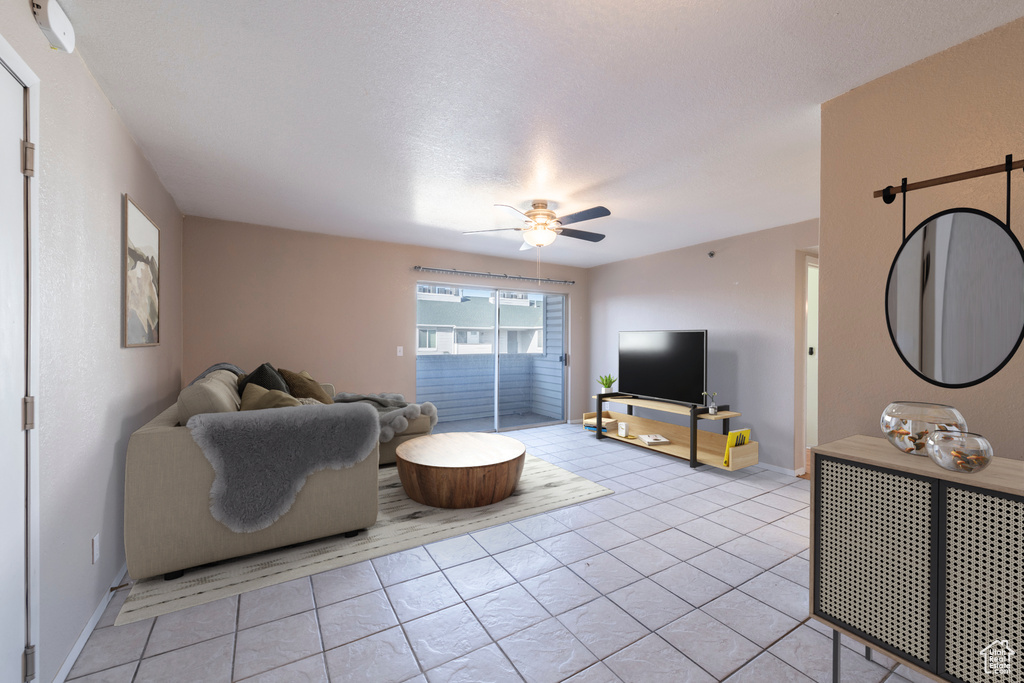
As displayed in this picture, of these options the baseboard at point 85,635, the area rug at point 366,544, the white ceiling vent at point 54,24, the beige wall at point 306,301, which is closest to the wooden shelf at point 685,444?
the area rug at point 366,544

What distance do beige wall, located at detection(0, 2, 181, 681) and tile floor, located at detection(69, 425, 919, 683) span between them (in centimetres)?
32

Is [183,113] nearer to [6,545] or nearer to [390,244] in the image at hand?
[6,545]

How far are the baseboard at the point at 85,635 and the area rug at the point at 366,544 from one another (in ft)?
0.28

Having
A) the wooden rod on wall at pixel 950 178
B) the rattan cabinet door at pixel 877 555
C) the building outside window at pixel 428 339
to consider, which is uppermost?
the wooden rod on wall at pixel 950 178

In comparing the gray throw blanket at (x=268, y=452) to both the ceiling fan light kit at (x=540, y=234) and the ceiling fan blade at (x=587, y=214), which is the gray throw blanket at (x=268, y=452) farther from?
the ceiling fan blade at (x=587, y=214)

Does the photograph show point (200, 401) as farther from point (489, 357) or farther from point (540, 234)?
point (489, 357)

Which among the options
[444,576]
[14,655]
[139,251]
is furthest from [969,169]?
[139,251]

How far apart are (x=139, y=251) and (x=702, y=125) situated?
10.6ft

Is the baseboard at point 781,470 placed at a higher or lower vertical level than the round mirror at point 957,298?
Answer: lower

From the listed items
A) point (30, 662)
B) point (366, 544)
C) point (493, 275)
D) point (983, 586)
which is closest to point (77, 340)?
point (30, 662)

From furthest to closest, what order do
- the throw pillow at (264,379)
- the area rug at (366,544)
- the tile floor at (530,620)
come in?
the throw pillow at (264,379) < the area rug at (366,544) < the tile floor at (530,620)

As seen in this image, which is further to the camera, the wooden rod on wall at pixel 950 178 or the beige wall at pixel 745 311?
the beige wall at pixel 745 311

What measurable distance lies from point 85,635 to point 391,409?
265cm

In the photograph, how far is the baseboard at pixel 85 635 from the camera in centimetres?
154
